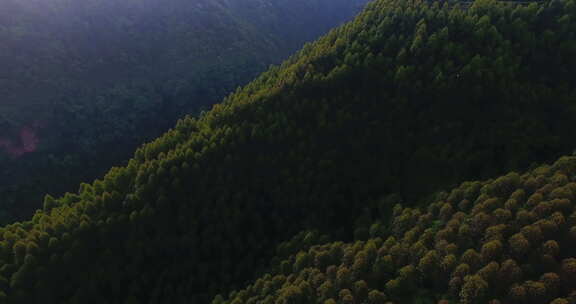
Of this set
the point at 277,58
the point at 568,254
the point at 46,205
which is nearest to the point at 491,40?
the point at 568,254

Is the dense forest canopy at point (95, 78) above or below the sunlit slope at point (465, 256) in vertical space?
above

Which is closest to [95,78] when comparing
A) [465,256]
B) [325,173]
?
[325,173]

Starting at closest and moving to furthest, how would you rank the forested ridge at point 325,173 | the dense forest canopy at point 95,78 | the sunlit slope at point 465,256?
the sunlit slope at point 465,256 → the forested ridge at point 325,173 → the dense forest canopy at point 95,78

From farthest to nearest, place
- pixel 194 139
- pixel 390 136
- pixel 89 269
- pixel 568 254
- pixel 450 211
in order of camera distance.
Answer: pixel 194 139 < pixel 390 136 < pixel 89 269 < pixel 450 211 < pixel 568 254

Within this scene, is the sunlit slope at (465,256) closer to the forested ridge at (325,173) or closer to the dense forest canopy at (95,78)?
the forested ridge at (325,173)

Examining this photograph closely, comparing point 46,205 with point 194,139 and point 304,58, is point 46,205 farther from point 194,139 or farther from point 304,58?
point 304,58

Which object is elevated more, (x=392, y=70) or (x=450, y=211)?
(x=392, y=70)

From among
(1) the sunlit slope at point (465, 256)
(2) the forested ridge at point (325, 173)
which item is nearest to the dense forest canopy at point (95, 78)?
(2) the forested ridge at point (325, 173)
